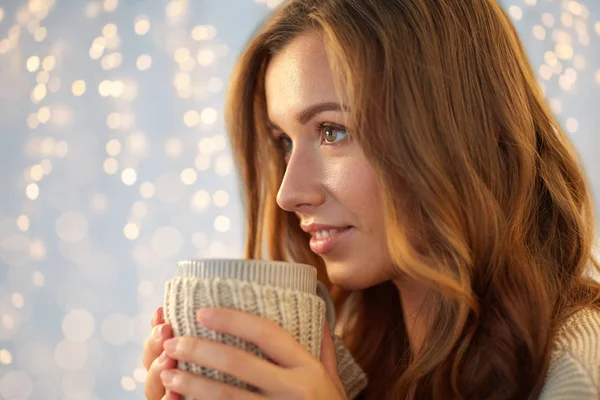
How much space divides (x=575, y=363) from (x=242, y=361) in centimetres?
39

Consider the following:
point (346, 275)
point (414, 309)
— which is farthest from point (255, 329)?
point (414, 309)

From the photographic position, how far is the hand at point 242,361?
0.70 metres

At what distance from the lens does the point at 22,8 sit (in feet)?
5.43

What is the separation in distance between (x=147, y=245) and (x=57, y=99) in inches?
16.5

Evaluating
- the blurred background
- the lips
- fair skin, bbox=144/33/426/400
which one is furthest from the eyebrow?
the blurred background

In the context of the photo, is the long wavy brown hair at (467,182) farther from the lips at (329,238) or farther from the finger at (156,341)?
the finger at (156,341)

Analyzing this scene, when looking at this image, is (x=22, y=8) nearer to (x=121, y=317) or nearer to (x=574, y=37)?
A: (x=121, y=317)

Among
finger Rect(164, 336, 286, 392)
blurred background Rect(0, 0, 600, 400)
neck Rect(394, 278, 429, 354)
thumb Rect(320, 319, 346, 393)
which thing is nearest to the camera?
finger Rect(164, 336, 286, 392)

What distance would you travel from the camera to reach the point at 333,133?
948mm

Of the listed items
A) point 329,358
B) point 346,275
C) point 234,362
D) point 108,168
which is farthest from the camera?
point 108,168

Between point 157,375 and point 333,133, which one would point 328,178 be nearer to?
point 333,133

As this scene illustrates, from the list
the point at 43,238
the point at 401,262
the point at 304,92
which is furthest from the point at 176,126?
the point at 401,262

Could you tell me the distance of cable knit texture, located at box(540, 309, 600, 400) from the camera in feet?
2.47

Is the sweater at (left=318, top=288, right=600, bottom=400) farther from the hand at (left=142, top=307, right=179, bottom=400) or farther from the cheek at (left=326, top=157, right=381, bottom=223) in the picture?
the hand at (left=142, top=307, right=179, bottom=400)
